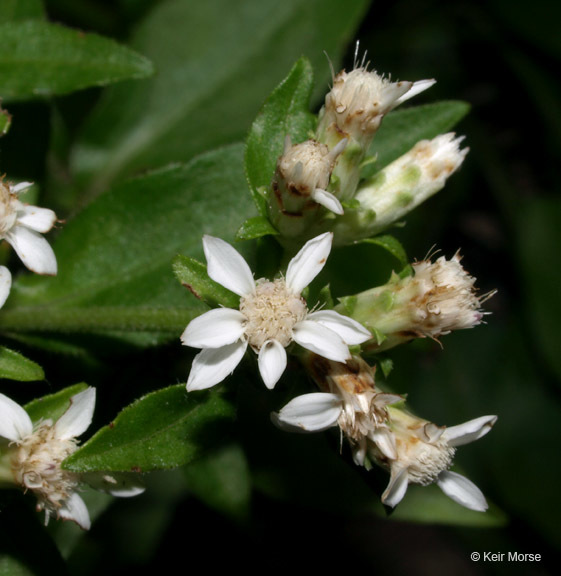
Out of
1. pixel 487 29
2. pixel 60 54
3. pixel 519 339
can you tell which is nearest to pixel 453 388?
pixel 519 339

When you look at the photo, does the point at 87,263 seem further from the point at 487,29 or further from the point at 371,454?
the point at 487,29

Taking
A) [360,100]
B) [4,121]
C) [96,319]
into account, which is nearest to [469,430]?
[360,100]

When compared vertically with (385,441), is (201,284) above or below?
above

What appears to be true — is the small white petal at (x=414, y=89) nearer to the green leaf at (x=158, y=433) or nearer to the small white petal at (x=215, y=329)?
the small white petal at (x=215, y=329)

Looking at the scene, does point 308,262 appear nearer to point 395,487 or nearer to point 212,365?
point 212,365

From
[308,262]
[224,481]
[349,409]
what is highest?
[308,262]

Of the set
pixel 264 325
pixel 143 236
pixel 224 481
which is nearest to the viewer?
pixel 264 325

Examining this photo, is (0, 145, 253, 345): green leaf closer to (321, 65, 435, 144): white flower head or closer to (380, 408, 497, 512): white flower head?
(321, 65, 435, 144): white flower head
